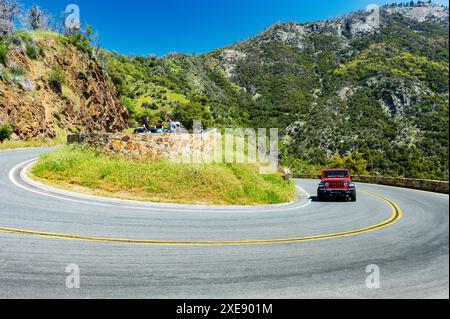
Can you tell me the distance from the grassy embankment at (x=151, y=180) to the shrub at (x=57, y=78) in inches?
989

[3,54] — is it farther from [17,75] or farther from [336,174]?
[336,174]

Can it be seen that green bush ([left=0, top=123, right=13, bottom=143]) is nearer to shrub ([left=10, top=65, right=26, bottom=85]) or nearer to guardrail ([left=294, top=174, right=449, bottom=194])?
shrub ([left=10, top=65, right=26, bottom=85])

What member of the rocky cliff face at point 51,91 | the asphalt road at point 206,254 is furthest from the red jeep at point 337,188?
the rocky cliff face at point 51,91

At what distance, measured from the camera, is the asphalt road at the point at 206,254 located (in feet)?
15.4

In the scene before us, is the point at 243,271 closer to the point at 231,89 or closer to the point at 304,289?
the point at 304,289

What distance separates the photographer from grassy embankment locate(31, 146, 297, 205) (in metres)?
15.1

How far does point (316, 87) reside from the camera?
14212cm

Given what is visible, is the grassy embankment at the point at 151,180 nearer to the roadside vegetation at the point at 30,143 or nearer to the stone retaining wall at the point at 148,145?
the stone retaining wall at the point at 148,145

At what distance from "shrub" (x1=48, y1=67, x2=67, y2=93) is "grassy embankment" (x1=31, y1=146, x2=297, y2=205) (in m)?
25.1

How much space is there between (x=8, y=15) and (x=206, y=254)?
4516 cm

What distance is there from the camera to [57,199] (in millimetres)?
12086

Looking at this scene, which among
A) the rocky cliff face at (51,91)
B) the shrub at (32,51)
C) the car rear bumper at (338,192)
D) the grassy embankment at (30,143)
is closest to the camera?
the car rear bumper at (338,192)
